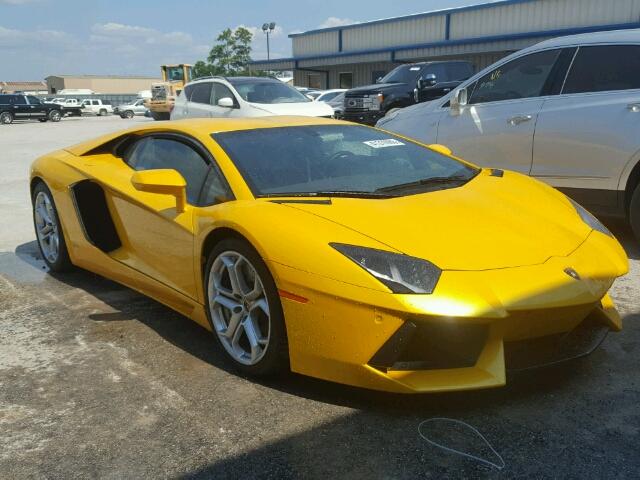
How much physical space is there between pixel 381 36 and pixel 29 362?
27644mm

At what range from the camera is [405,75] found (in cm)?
1309

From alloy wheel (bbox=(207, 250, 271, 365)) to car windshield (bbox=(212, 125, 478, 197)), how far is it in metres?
0.37

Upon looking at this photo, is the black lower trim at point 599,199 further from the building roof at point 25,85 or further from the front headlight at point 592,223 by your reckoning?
the building roof at point 25,85

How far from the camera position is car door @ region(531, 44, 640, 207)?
4461 millimetres

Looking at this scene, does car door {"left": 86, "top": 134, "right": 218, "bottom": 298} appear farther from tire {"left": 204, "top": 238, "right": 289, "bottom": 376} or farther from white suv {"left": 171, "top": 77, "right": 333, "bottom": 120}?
white suv {"left": 171, "top": 77, "right": 333, "bottom": 120}

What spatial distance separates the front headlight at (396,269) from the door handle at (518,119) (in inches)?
126

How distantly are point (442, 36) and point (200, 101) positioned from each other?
17.2 metres

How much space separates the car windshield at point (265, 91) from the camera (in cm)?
1059

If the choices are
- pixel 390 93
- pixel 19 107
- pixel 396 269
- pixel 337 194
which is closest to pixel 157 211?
pixel 337 194

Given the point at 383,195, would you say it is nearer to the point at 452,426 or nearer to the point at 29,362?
the point at 452,426

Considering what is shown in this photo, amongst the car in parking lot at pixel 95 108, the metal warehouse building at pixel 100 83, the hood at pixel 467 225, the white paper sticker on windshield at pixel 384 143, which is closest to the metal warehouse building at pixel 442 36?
the white paper sticker on windshield at pixel 384 143

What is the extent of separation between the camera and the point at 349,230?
249 cm

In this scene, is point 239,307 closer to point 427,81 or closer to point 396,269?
point 396,269

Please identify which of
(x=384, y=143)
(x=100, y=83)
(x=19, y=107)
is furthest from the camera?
(x=100, y=83)
